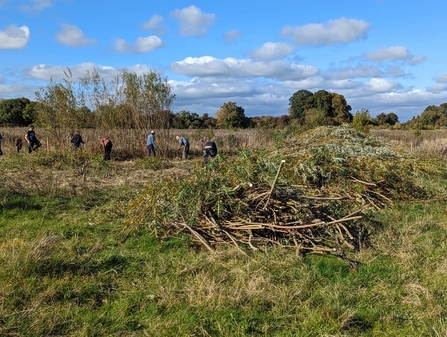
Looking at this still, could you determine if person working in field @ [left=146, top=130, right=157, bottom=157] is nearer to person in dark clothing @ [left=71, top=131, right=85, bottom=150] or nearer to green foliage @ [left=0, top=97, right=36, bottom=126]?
person in dark clothing @ [left=71, top=131, right=85, bottom=150]

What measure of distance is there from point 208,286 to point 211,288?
0.08m

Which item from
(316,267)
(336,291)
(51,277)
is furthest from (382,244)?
(51,277)

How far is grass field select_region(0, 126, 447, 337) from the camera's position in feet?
12.0

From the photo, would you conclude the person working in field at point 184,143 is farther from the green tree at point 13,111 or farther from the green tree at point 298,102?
the green tree at point 298,102

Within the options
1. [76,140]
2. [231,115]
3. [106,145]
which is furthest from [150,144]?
[231,115]

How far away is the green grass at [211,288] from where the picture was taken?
11.9 feet

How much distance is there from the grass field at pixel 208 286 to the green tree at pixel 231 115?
45.2 meters

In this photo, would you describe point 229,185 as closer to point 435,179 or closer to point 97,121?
point 435,179

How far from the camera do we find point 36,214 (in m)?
7.82

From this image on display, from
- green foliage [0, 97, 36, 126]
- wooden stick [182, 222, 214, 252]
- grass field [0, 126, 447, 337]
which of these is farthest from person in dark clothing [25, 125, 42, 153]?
green foliage [0, 97, 36, 126]

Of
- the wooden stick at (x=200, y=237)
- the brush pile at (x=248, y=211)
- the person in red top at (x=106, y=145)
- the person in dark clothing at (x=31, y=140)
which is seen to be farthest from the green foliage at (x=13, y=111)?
the wooden stick at (x=200, y=237)

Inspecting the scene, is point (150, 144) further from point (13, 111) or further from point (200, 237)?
point (13, 111)

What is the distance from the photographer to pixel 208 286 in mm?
4270

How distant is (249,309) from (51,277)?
7.26ft
